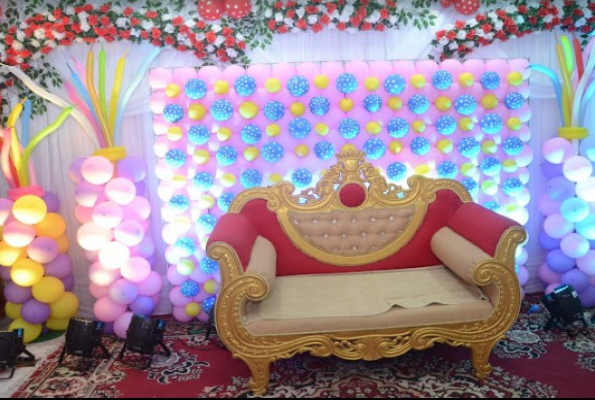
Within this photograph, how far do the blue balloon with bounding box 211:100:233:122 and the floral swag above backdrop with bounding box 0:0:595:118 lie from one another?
0.50 m

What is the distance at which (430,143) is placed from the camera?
4.06 meters

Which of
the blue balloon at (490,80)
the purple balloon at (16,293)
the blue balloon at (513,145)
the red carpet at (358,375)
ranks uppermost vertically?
the blue balloon at (490,80)

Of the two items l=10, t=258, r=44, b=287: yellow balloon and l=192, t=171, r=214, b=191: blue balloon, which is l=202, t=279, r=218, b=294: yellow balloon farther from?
l=10, t=258, r=44, b=287: yellow balloon

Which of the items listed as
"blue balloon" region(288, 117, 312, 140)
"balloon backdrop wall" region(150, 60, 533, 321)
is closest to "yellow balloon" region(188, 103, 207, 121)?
"balloon backdrop wall" region(150, 60, 533, 321)

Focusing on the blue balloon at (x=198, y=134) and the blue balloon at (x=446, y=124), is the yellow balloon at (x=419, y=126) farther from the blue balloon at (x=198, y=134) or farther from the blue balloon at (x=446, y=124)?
the blue balloon at (x=198, y=134)

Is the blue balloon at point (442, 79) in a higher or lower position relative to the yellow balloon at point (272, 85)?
lower

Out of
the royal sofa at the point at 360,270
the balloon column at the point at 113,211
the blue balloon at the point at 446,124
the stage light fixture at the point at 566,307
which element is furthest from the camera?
the blue balloon at the point at 446,124

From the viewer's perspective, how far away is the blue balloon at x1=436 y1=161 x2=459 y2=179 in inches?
Answer: 155

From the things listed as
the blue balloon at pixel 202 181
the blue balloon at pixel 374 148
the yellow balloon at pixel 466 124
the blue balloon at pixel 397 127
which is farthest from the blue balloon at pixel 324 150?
the yellow balloon at pixel 466 124

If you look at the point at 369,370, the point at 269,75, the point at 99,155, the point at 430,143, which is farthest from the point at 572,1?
the point at 99,155

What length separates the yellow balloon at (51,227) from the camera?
3.78m

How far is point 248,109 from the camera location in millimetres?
3842

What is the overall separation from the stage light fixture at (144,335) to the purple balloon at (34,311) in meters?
0.90

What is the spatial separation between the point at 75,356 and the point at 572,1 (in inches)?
185
